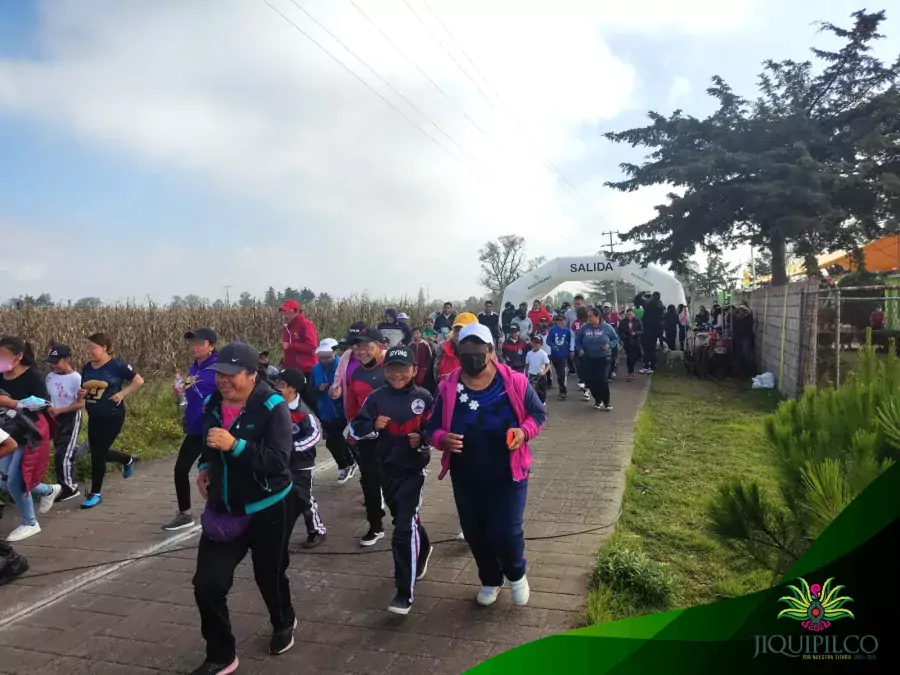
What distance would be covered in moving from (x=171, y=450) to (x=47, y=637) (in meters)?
5.54

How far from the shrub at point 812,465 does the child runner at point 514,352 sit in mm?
8341

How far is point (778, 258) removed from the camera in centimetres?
1708

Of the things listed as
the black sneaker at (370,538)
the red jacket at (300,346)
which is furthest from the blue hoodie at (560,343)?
the black sneaker at (370,538)

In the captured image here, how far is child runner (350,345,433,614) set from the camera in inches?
156

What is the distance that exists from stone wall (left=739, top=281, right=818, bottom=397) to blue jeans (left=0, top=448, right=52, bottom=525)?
9.67 m

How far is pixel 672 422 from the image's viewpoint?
33.4 ft

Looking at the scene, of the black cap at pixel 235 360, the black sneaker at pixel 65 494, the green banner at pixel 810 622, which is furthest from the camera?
the black sneaker at pixel 65 494

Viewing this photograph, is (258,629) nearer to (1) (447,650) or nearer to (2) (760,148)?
(1) (447,650)

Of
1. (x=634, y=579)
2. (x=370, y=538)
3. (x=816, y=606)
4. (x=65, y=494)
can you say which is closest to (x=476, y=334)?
(x=634, y=579)

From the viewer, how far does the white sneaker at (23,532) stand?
5730 millimetres

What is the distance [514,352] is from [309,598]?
24.0 feet

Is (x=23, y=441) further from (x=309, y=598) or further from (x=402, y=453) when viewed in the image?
(x=402, y=453)

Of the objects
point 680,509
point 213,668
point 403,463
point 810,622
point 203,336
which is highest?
point 203,336

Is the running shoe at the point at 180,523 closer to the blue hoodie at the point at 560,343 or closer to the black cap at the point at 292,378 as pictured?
the black cap at the point at 292,378
